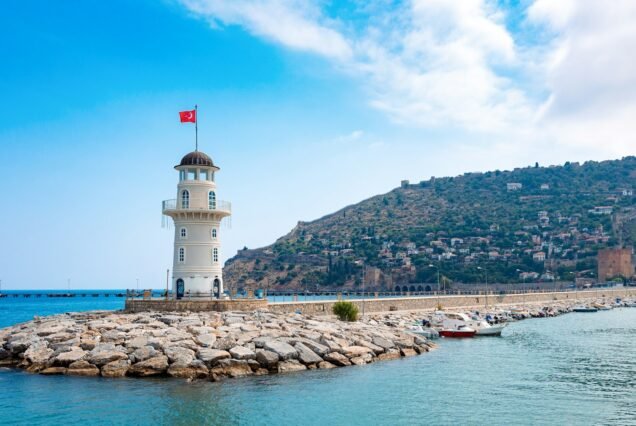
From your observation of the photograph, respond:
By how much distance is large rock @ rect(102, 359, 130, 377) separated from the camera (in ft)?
84.5

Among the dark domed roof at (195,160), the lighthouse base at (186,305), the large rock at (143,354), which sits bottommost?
the large rock at (143,354)

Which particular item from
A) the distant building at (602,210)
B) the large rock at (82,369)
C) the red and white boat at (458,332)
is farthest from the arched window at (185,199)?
→ the distant building at (602,210)

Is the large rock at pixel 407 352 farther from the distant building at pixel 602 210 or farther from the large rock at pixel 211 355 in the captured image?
the distant building at pixel 602 210

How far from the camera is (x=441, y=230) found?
19100cm

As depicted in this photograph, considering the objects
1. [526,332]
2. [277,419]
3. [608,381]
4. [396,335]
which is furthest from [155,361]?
[526,332]

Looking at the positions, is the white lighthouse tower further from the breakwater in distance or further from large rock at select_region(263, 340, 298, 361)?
large rock at select_region(263, 340, 298, 361)

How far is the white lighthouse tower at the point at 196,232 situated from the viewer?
35.8 m

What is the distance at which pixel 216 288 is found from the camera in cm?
3662

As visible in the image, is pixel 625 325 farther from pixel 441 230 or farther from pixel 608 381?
pixel 441 230

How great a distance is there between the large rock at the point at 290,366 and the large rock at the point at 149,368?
15.6 feet

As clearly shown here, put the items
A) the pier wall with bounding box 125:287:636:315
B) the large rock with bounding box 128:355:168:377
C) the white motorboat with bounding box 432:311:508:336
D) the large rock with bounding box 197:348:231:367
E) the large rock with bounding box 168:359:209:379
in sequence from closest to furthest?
the large rock with bounding box 168:359:209:379, the large rock with bounding box 128:355:168:377, the large rock with bounding box 197:348:231:367, the pier wall with bounding box 125:287:636:315, the white motorboat with bounding box 432:311:508:336

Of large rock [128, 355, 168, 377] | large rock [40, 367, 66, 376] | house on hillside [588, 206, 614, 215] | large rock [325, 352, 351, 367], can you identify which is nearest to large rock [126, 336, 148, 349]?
large rock [128, 355, 168, 377]

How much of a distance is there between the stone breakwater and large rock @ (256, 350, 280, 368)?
0.04 m

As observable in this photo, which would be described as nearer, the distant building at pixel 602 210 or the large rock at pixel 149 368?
the large rock at pixel 149 368
